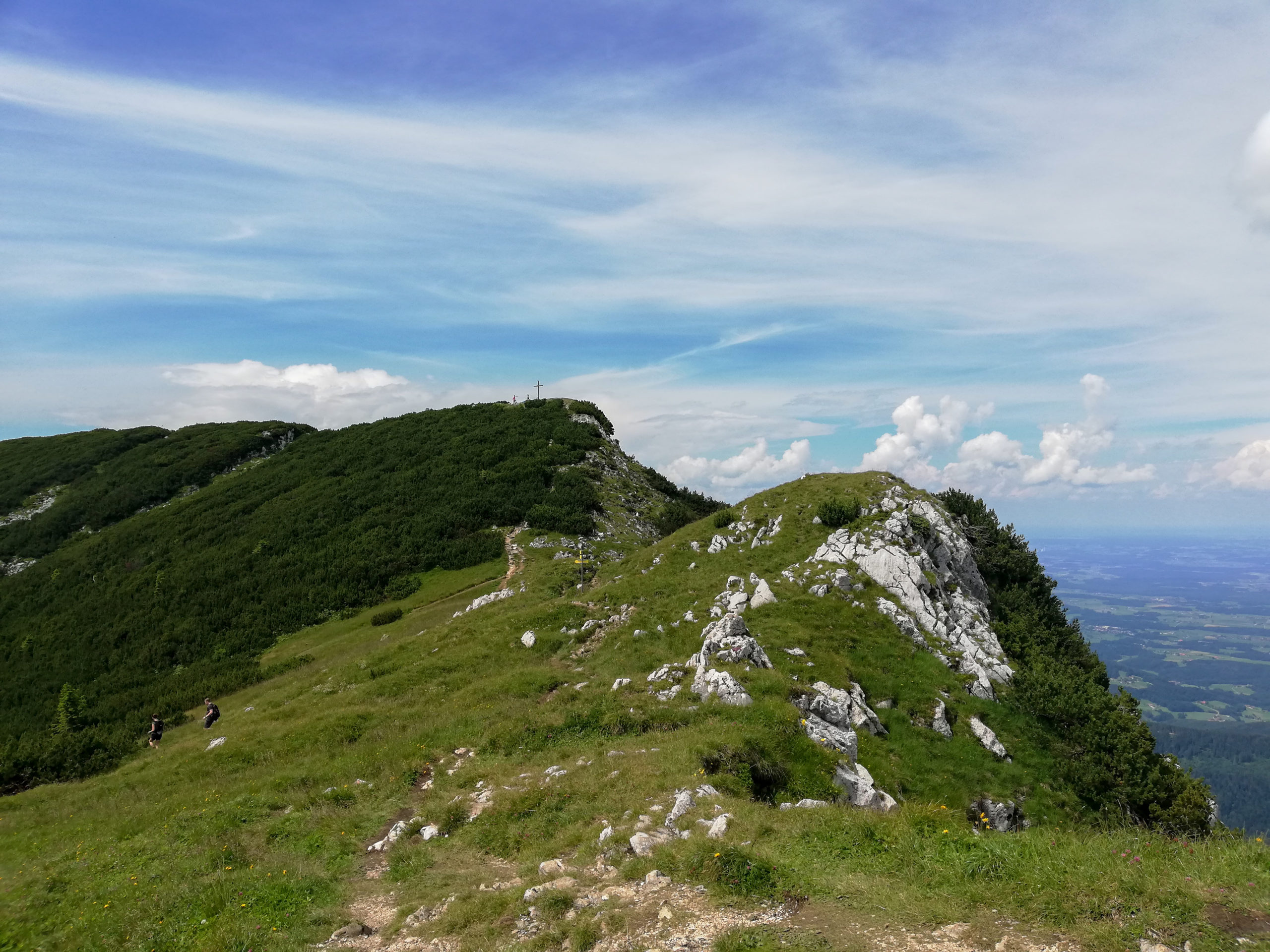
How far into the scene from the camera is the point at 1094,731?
87.4ft

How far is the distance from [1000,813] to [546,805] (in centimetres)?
1726

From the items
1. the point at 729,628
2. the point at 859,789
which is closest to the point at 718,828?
the point at 859,789

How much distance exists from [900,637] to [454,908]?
24131 mm

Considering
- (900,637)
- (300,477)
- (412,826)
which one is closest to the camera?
(412,826)

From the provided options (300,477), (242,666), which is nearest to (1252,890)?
(242,666)

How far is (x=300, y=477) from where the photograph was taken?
7869 centimetres

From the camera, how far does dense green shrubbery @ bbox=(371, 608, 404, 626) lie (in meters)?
46.8

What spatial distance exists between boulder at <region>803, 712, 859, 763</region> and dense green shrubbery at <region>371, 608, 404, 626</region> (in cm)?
3454

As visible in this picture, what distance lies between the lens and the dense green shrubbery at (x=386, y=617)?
153 ft

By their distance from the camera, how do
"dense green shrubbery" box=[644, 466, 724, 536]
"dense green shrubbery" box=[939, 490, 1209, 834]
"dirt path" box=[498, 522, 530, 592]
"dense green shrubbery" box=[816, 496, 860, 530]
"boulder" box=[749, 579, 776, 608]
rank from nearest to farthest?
"dense green shrubbery" box=[939, 490, 1209, 834], "boulder" box=[749, 579, 776, 608], "dense green shrubbery" box=[816, 496, 860, 530], "dirt path" box=[498, 522, 530, 592], "dense green shrubbery" box=[644, 466, 724, 536]

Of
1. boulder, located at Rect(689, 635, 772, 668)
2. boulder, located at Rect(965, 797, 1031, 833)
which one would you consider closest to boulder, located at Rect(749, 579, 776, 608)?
boulder, located at Rect(689, 635, 772, 668)

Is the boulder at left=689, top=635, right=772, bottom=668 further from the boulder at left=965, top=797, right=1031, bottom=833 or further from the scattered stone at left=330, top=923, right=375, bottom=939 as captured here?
the scattered stone at left=330, top=923, right=375, bottom=939

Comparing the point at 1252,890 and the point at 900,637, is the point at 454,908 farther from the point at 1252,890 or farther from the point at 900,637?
the point at 900,637

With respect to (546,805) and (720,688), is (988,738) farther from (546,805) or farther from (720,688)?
(546,805)
